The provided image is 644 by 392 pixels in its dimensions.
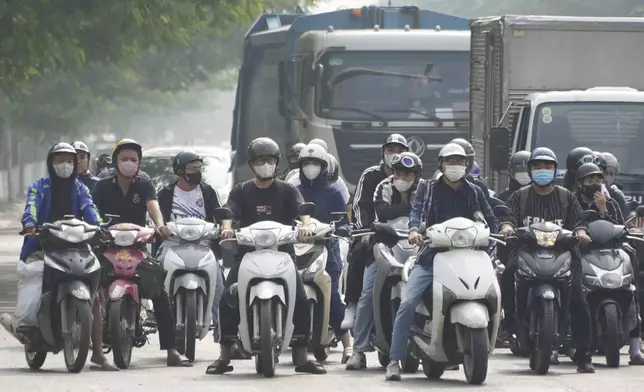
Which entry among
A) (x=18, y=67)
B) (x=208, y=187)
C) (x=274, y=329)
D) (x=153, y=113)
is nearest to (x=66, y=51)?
(x=18, y=67)

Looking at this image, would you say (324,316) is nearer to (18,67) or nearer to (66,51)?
(18,67)

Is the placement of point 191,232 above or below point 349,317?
above

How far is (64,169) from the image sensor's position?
532 inches

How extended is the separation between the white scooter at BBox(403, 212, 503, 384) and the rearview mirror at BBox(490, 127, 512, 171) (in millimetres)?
5271

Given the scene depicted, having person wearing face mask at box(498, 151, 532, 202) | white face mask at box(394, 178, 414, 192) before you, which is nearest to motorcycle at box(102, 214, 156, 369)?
white face mask at box(394, 178, 414, 192)

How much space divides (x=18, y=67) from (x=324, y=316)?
14107 millimetres

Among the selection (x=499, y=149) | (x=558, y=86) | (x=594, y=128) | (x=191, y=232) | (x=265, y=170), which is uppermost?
(x=558, y=86)

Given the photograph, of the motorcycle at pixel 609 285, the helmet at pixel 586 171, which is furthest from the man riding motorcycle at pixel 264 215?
the helmet at pixel 586 171

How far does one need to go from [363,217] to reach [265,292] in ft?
4.95

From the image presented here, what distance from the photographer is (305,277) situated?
44.1ft

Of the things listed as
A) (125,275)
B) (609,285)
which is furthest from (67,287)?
(609,285)

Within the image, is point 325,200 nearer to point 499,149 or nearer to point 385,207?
point 385,207

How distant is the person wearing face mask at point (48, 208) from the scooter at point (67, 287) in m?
0.13

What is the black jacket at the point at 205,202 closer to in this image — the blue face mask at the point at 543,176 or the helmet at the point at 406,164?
the helmet at the point at 406,164
